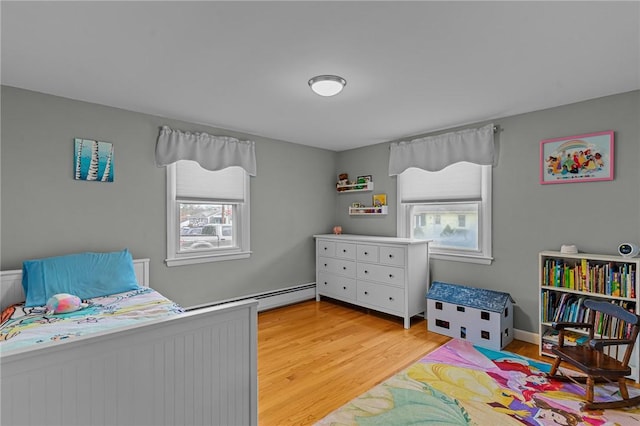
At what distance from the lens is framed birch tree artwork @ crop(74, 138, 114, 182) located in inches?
116

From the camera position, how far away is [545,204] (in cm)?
317

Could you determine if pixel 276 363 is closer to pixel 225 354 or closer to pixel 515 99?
pixel 225 354

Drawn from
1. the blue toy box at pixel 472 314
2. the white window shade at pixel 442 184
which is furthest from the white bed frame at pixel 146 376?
the white window shade at pixel 442 184

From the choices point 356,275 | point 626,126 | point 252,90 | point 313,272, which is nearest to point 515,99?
point 626,126

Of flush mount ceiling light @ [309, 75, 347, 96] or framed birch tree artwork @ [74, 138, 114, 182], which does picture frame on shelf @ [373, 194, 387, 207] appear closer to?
flush mount ceiling light @ [309, 75, 347, 96]

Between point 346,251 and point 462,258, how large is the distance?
4.67 feet

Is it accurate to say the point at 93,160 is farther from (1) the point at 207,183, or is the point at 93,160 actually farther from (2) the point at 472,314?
(2) the point at 472,314

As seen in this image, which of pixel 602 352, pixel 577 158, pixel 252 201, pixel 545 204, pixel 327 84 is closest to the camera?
pixel 602 352

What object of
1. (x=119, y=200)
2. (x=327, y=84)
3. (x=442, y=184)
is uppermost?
(x=327, y=84)

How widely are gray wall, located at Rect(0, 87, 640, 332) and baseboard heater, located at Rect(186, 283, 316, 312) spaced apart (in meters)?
0.11

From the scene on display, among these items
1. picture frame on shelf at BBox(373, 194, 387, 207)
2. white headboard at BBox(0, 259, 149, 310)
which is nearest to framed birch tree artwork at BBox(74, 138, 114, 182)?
white headboard at BBox(0, 259, 149, 310)

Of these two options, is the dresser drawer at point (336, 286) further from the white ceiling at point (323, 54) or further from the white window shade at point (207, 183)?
the white ceiling at point (323, 54)

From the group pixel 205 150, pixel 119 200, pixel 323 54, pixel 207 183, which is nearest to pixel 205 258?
pixel 207 183

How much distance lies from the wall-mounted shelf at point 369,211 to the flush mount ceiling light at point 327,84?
2.28 metres
